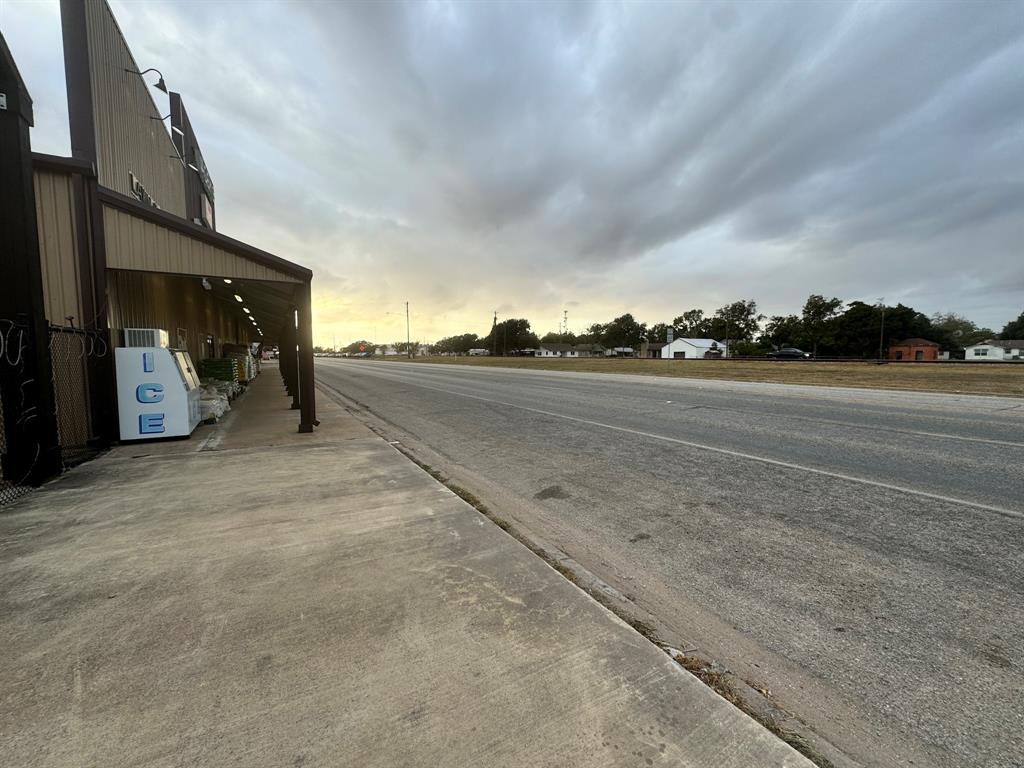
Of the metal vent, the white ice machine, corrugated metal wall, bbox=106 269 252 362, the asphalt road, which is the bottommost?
the asphalt road

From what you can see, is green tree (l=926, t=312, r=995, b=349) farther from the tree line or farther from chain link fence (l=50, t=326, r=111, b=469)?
chain link fence (l=50, t=326, r=111, b=469)

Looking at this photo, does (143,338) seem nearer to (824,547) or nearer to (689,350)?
(824,547)

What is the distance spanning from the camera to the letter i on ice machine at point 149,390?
7.11 m

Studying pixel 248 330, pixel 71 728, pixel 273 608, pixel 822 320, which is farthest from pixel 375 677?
pixel 822 320

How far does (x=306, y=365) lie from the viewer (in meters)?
8.54

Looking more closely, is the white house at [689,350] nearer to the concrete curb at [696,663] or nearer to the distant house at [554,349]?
the distant house at [554,349]

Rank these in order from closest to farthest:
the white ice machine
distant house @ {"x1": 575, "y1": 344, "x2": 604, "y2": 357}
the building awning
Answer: the building awning
the white ice machine
distant house @ {"x1": 575, "y1": 344, "x2": 604, "y2": 357}

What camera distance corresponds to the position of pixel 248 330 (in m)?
29.6

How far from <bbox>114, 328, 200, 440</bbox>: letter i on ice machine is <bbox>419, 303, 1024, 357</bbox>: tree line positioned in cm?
9046

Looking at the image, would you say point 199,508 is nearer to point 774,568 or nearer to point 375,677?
point 375,677

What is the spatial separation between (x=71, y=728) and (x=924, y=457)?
877 cm

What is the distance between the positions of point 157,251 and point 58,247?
113cm

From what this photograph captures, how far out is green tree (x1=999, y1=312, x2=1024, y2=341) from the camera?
103 metres

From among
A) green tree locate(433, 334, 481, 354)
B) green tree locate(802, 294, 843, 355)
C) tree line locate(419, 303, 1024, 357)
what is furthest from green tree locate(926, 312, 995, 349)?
green tree locate(433, 334, 481, 354)
